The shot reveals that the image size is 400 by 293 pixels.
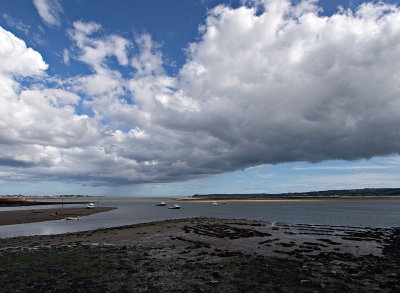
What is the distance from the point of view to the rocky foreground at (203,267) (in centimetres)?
1493

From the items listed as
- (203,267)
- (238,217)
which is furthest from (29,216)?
(203,267)

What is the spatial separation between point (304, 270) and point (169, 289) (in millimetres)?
10123

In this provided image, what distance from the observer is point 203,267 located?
19188mm

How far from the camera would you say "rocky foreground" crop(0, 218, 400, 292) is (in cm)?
1493

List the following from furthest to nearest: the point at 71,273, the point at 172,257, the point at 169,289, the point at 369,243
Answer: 1. the point at 369,243
2. the point at 172,257
3. the point at 71,273
4. the point at 169,289

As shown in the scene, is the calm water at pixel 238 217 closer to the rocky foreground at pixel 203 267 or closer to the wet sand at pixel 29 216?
the wet sand at pixel 29 216

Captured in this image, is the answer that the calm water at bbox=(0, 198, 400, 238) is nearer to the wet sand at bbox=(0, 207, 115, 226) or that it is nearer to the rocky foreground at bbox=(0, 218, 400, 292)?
the wet sand at bbox=(0, 207, 115, 226)

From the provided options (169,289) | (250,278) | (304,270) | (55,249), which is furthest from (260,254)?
(55,249)

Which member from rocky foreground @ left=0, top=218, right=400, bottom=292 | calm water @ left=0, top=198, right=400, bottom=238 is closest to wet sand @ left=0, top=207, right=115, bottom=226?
calm water @ left=0, top=198, right=400, bottom=238

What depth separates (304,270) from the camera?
1788 centimetres

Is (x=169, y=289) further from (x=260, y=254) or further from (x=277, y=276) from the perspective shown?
(x=260, y=254)

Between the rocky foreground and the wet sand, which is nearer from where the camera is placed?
the rocky foreground

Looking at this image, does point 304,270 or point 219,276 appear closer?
point 219,276

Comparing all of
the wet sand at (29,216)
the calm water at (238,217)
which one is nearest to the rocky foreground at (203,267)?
the calm water at (238,217)
